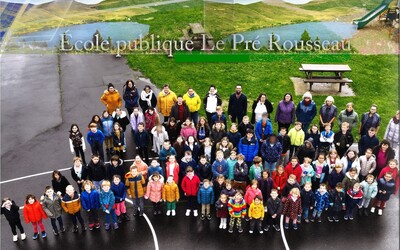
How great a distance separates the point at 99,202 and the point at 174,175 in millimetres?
1823

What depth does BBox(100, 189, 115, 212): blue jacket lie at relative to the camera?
10641 mm

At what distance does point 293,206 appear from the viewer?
10781 millimetres

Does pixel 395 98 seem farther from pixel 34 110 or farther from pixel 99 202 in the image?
pixel 34 110

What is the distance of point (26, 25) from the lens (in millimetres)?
23875

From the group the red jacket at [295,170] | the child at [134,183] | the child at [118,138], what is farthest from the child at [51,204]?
the red jacket at [295,170]

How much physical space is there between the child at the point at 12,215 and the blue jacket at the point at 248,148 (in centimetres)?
537

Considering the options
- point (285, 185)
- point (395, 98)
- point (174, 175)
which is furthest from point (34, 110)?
point (395, 98)

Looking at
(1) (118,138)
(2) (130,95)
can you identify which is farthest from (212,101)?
(1) (118,138)

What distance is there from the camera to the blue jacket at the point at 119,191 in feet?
35.3

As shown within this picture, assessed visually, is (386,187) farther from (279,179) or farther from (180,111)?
(180,111)

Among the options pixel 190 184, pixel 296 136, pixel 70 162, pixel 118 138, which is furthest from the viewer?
pixel 70 162

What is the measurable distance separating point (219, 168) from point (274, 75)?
8.30 meters

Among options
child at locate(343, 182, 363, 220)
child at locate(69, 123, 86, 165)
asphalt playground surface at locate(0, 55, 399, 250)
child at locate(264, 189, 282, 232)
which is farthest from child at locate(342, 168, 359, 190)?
child at locate(69, 123, 86, 165)

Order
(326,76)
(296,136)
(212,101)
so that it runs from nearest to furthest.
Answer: (296,136), (212,101), (326,76)
